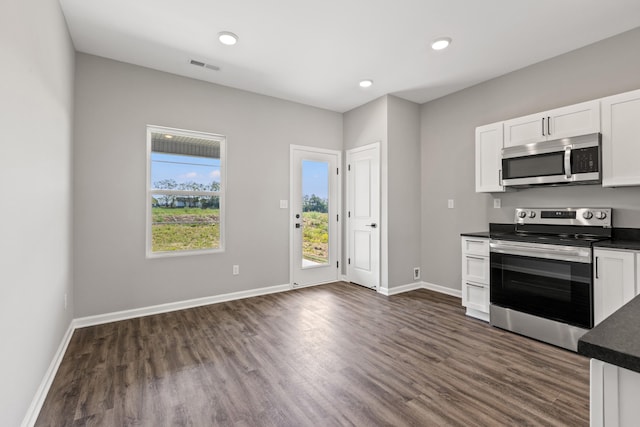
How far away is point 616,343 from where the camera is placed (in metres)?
0.66

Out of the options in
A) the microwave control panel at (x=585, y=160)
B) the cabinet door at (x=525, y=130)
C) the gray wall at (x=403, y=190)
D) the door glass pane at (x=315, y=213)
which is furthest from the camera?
the door glass pane at (x=315, y=213)

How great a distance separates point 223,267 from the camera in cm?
398

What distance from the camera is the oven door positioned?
250 centimetres

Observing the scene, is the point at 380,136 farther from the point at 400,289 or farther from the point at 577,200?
the point at 577,200

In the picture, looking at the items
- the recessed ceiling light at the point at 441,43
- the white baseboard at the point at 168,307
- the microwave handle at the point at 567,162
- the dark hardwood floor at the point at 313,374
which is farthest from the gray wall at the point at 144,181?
the microwave handle at the point at 567,162

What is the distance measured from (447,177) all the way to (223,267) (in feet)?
10.5

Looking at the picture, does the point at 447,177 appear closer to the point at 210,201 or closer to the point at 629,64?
the point at 629,64

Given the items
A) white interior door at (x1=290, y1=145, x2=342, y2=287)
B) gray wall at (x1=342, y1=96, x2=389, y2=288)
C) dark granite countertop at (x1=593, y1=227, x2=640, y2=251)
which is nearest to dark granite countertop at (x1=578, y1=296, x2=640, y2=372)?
dark granite countertop at (x1=593, y1=227, x2=640, y2=251)

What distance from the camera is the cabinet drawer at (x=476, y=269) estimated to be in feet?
10.6

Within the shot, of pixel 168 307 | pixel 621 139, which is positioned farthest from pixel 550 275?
pixel 168 307

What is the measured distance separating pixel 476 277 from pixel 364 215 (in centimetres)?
178

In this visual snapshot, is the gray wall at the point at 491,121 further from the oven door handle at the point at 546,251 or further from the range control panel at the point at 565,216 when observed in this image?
the oven door handle at the point at 546,251

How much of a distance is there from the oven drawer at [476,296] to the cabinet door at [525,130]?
1.52 metres

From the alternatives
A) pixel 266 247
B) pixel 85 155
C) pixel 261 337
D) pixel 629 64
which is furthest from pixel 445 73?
pixel 85 155
